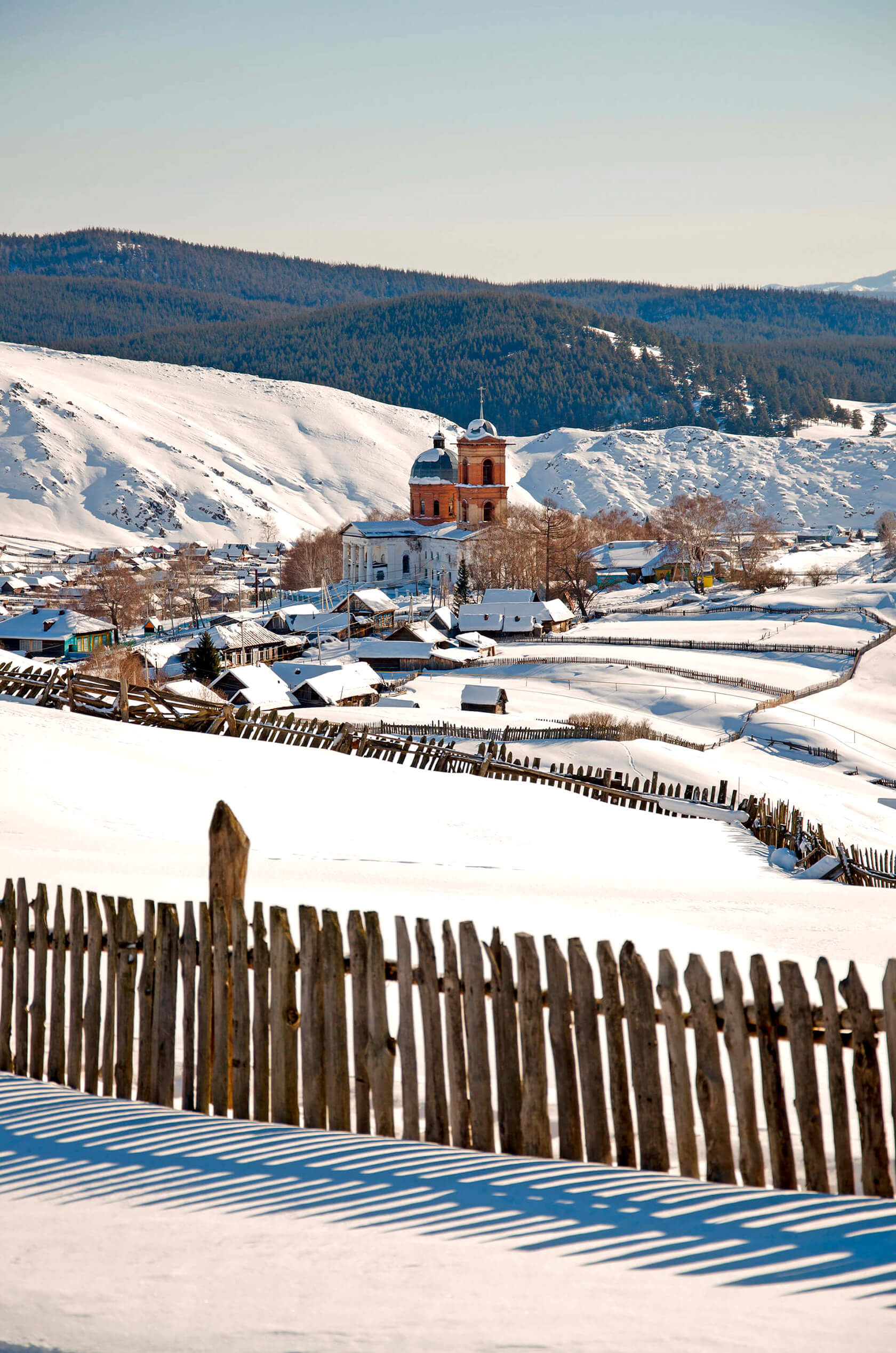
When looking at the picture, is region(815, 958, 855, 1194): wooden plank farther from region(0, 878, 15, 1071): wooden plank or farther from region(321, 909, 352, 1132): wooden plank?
region(0, 878, 15, 1071): wooden plank

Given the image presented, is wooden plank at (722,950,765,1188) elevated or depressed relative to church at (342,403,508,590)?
depressed

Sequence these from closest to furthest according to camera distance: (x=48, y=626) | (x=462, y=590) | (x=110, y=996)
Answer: (x=110, y=996) < (x=48, y=626) < (x=462, y=590)

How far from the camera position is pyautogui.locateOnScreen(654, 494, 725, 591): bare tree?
92.2m

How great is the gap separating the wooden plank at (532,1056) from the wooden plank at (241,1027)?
1273 millimetres

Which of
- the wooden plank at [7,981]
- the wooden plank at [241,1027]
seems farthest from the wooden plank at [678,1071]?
the wooden plank at [7,981]

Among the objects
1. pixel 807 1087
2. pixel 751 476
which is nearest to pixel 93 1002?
pixel 807 1087

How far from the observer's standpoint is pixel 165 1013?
5129 mm

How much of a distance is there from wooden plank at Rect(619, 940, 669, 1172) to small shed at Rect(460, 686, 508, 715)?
111 feet

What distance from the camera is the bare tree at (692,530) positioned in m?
92.2

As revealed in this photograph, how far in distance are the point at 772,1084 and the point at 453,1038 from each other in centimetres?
131

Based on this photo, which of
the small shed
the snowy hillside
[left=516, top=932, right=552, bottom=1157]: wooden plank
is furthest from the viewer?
the snowy hillside

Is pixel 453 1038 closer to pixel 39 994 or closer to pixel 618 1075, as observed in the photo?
pixel 618 1075

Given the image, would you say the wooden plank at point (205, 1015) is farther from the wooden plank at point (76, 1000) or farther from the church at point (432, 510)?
the church at point (432, 510)

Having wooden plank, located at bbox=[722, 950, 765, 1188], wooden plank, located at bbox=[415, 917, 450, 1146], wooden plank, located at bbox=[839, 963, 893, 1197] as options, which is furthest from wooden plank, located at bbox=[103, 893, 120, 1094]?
wooden plank, located at bbox=[839, 963, 893, 1197]
